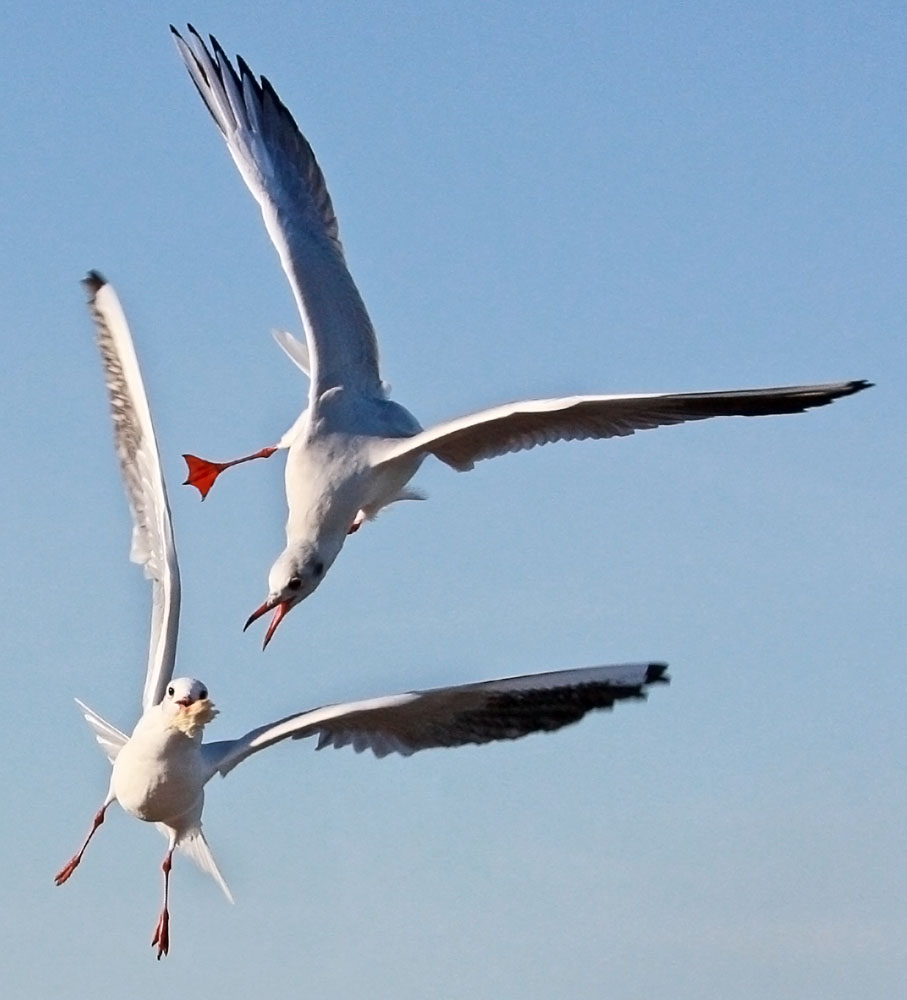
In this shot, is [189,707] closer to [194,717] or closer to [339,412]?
[194,717]

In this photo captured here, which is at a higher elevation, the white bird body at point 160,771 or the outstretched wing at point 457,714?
the outstretched wing at point 457,714

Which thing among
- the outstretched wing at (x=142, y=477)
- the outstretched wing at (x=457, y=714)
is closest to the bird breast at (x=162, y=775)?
the outstretched wing at (x=457, y=714)

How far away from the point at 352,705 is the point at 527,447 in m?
1.82

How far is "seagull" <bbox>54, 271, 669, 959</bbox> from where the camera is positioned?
877 cm

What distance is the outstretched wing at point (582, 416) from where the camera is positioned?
910 centimetres

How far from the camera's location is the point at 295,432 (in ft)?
33.9

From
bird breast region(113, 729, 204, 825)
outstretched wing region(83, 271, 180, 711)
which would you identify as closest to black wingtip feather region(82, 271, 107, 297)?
outstretched wing region(83, 271, 180, 711)

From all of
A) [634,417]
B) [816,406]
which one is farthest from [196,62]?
[816,406]

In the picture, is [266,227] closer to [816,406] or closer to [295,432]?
[295,432]

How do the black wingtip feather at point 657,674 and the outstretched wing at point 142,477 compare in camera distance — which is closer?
the black wingtip feather at point 657,674

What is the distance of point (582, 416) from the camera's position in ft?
32.3

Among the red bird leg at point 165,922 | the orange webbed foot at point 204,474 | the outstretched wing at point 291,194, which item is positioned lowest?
the red bird leg at point 165,922

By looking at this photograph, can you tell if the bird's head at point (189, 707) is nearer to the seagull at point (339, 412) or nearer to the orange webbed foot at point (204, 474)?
the seagull at point (339, 412)

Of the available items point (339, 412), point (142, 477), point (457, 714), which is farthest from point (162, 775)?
point (339, 412)
